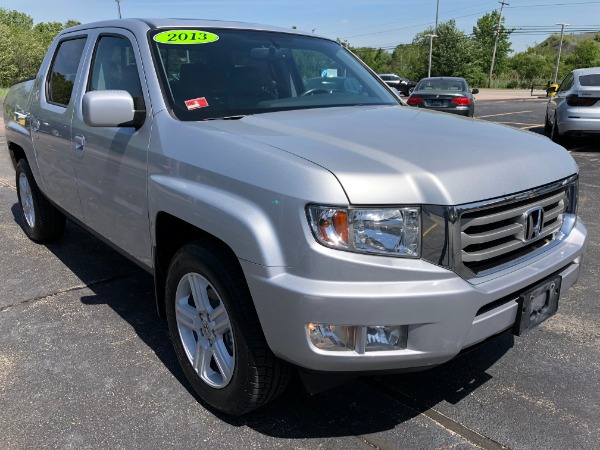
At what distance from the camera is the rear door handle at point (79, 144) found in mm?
3488

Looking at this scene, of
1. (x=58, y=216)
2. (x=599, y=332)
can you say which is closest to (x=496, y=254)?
(x=599, y=332)

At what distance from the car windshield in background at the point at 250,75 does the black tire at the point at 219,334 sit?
0.80 m

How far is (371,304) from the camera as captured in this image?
198 cm

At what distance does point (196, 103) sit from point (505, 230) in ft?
5.31

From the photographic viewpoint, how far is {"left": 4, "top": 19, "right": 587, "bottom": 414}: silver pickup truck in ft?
6.57

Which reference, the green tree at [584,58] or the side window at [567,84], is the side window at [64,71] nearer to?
the side window at [567,84]

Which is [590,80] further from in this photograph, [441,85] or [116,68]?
[116,68]

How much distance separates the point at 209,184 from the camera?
2355 mm

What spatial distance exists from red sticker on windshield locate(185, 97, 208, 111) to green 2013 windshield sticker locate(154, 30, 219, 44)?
0.46 metres

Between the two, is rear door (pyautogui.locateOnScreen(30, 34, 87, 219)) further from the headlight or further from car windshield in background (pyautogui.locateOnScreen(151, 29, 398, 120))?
the headlight

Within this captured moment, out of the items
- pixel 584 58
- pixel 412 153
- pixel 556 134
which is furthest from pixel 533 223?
pixel 584 58

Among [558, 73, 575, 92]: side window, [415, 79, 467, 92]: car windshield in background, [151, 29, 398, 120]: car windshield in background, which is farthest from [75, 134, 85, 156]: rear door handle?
[415, 79, 467, 92]: car windshield in background

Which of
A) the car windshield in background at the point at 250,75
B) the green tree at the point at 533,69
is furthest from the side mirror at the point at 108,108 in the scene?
the green tree at the point at 533,69

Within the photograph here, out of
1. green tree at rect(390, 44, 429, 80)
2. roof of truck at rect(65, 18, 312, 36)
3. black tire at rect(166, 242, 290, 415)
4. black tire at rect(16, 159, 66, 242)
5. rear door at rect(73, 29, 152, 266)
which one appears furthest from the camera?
green tree at rect(390, 44, 429, 80)
